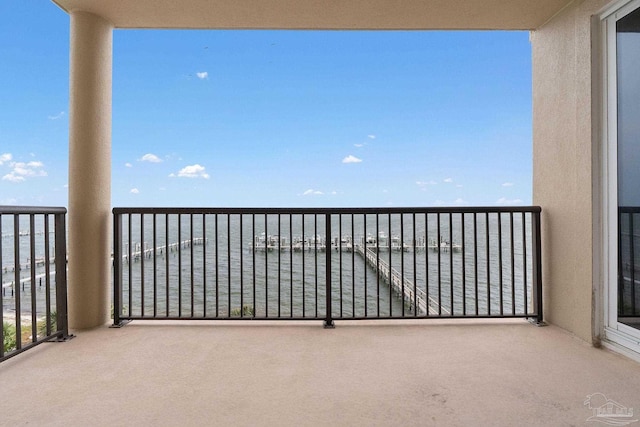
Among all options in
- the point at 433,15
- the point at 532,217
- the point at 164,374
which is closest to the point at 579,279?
the point at 532,217

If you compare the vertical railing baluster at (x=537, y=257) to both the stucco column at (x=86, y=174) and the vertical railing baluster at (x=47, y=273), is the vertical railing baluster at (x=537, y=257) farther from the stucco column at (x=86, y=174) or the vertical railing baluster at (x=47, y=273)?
the vertical railing baluster at (x=47, y=273)

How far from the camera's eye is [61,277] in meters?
2.43

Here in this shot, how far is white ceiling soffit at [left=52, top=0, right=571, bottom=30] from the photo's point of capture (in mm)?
2508

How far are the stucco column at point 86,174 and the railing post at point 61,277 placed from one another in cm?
15

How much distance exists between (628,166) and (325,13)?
240 centimetres

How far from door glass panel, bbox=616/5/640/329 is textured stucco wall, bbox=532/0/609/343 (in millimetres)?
152

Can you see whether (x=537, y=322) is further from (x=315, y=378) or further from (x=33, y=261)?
(x=33, y=261)

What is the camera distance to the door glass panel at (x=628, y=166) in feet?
6.70

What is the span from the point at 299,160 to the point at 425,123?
45.0 feet

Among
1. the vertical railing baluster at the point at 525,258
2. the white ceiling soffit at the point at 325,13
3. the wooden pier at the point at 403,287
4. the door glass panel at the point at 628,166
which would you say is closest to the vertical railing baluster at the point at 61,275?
the white ceiling soffit at the point at 325,13

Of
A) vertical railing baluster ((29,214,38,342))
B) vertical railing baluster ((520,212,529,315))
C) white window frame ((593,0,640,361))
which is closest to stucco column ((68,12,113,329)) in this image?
vertical railing baluster ((29,214,38,342))

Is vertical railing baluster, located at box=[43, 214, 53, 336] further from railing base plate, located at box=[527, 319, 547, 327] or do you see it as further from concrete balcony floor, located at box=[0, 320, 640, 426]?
railing base plate, located at box=[527, 319, 547, 327]

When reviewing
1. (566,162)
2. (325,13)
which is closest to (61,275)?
Answer: (325,13)

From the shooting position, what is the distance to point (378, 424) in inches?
53.6
